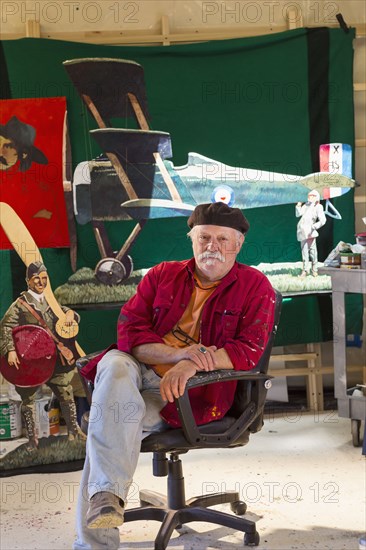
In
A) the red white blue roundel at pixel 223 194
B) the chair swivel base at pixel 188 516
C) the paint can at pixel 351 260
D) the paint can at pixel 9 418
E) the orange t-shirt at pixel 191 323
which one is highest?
the red white blue roundel at pixel 223 194

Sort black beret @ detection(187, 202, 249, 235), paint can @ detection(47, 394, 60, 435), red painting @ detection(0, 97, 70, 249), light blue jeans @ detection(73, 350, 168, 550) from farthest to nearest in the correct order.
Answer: red painting @ detection(0, 97, 70, 249) → paint can @ detection(47, 394, 60, 435) → black beret @ detection(187, 202, 249, 235) → light blue jeans @ detection(73, 350, 168, 550)

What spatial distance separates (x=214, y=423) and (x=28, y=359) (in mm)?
1426

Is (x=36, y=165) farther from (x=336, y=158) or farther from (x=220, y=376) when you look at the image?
(x=220, y=376)

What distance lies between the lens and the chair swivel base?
315 cm

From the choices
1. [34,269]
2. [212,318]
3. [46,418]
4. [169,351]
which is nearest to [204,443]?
[169,351]

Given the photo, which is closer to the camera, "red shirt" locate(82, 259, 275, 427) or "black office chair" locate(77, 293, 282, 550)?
"black office chair" locate(77, 293, 282, 550)

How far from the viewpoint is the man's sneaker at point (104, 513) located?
265 centimetres

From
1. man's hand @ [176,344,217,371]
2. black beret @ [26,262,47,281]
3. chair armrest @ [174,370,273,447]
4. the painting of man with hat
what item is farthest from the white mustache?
the painting of man with hat

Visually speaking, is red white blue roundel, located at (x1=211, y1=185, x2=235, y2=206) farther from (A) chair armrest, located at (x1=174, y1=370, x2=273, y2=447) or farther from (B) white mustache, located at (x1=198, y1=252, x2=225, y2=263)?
(A) chair armrest, located at (x1=174, y1=370, x2=273, y2=447)

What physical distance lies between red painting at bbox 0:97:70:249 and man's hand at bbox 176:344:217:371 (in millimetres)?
1833

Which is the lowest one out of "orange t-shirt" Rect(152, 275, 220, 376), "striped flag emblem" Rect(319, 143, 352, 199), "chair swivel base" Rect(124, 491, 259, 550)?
"chair swivel base" Rect(124, 491, 259, 550)

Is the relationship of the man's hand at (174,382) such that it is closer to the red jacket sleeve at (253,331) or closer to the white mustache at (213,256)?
the red jacket sleeve at (253,331)

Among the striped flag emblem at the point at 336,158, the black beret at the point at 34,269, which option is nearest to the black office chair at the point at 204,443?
the black beret at the point at 34,269

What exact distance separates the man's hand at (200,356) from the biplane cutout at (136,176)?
1.79 metres
